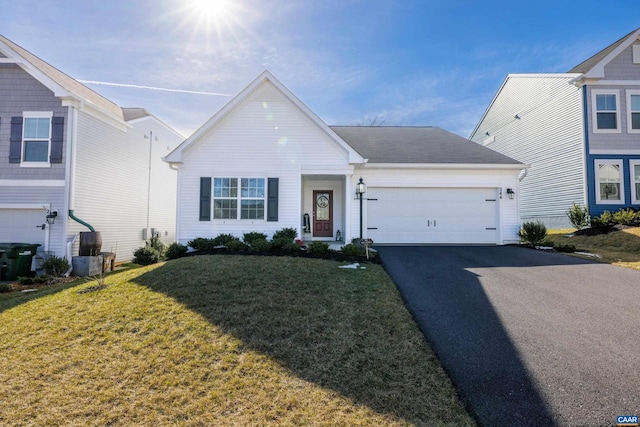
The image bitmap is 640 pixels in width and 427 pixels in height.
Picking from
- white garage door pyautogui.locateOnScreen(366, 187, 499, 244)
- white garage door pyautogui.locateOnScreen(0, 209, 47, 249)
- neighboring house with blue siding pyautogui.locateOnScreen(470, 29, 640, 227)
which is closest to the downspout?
white garage door pyautogui.locateOnScreen(0, 209, 47, 249)

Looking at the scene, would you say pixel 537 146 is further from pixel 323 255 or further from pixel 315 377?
pixel 315 377

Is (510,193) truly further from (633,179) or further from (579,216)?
(633,179)

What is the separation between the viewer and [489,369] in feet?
11.7

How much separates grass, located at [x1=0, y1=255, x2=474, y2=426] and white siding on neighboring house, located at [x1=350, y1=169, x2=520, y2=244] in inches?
275

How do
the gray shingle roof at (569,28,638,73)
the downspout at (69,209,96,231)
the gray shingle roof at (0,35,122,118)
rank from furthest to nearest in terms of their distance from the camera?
the gray shingle roof at (569,28,638,73), the gray shingle roof at (0,35,122,118), the downspout at (69,209,96,231)

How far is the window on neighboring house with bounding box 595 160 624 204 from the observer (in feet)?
43.5

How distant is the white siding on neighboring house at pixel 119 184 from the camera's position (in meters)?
11.3

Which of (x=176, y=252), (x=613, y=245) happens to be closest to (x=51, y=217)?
(x=176, y=252)

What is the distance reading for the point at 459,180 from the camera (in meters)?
Answer: 12.4

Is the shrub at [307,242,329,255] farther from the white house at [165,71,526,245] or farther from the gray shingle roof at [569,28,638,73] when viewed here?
the gray shingle roof at [569,28,638,73]

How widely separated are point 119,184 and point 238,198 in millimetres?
5906


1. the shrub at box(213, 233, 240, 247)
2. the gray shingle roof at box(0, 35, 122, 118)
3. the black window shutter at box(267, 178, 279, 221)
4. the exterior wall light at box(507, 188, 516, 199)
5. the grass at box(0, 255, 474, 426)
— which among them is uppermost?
the gray shingle roof at box(0, 35, 122, 118)

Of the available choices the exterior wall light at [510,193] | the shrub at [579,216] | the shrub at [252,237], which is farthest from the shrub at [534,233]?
the shrub at [252,237]

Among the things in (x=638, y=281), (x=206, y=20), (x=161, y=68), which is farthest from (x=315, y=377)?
(x=161, y=68)
